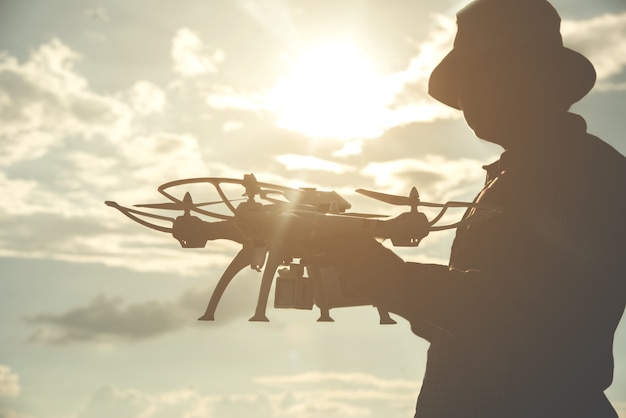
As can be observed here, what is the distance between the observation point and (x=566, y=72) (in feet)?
32.3

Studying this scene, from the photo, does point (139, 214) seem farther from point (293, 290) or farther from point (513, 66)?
point (513, 66)

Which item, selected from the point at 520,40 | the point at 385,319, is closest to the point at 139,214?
the point at 385,319

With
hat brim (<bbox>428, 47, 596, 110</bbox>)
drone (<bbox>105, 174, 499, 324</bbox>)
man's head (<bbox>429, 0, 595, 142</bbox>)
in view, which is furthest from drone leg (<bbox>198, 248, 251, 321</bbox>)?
hat brim (<bbox>428, 47, 596, 110</bbox>)

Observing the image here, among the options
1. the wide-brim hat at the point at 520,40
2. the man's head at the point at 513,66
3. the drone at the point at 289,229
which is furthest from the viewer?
the wide-brim hat at the point at 520,40

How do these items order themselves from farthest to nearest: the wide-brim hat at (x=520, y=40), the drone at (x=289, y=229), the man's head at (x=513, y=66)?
1. the wide-brim hat at (x=520, y=40)
2. the man's head at (x=513, y=66)
3. the drone at (x=289, y=229)

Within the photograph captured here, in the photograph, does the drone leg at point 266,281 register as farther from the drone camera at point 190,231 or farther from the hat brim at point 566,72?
the hat brim at point 566,72

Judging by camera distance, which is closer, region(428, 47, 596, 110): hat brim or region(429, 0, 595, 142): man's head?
region(429, 0, 595, 142): man's head

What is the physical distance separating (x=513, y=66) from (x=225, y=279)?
162 inches

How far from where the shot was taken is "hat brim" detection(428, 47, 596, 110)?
984cm

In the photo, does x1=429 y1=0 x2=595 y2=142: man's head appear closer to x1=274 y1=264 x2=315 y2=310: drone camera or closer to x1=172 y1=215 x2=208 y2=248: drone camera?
x1=274 y1=264 x2=315 y2=310: drone camera

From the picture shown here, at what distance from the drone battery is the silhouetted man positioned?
489 millimetres

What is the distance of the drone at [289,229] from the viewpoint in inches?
311

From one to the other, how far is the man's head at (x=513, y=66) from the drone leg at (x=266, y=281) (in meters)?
3.31

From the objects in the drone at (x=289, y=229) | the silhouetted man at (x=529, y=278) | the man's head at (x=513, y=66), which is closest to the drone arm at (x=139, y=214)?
the drone at (x=289, y=229)
